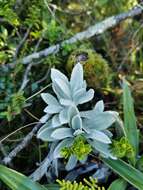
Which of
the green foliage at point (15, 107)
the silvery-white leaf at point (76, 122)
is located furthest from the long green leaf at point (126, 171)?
the green foliage at point (15, 107)

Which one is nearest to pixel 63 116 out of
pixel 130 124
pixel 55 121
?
pixel 55 121

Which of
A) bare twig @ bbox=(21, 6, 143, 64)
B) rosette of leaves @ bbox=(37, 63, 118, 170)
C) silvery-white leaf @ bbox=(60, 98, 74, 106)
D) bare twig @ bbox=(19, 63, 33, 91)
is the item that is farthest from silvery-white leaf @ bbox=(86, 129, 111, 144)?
bare twig @ bbox=(21, 6, 143, 64)

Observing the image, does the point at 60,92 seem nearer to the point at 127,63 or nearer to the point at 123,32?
the point at 127,63

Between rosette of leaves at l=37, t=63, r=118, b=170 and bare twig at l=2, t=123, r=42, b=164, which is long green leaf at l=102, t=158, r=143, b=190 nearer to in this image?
rosette of leaves at l=37, t=63, r=118, b=170

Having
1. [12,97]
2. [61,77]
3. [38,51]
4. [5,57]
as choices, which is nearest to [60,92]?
[61,77]

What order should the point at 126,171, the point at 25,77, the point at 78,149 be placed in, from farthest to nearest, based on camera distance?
the point at 25,77 < the point at 126,171 < the point at 78,149

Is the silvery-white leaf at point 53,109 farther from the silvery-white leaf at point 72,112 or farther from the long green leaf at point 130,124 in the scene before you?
the long green leaf at point 130,124

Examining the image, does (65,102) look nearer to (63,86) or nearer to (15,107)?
(63,86)
